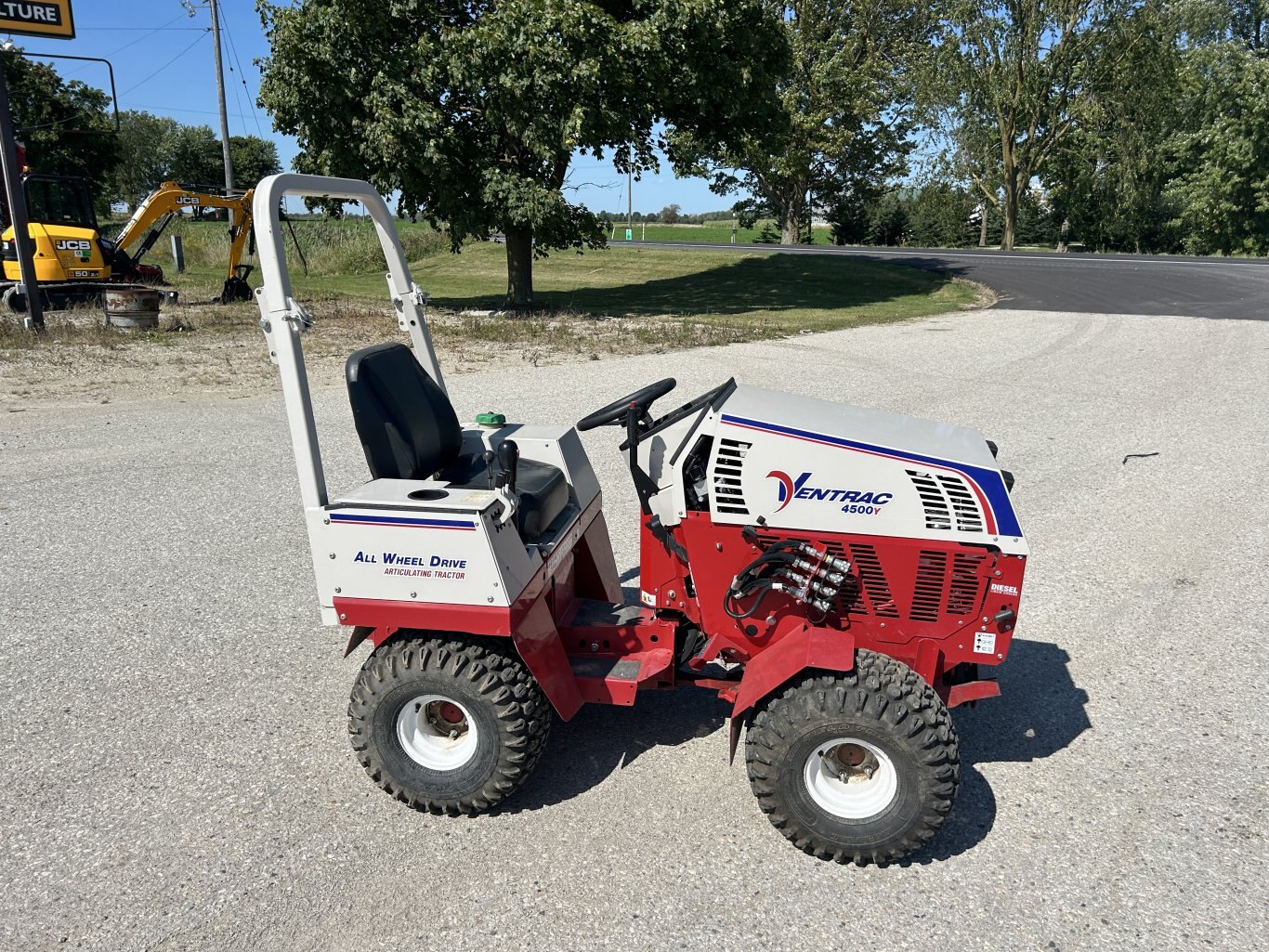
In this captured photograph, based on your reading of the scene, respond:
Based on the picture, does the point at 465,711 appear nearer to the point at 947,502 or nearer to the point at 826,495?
the point at 826,495

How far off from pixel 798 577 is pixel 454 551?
1129mm

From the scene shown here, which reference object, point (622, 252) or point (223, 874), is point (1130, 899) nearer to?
point (223, 874)

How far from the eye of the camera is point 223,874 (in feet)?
9.58

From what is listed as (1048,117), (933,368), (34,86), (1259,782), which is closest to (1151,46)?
(1048,117)

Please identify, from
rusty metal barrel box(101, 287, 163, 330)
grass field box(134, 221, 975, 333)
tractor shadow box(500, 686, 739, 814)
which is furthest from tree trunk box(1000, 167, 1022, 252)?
tractor shadow box(500, 686, 739, 814)

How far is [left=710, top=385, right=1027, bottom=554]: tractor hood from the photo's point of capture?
305 cm

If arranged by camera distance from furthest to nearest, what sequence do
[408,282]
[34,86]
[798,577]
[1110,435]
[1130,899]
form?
[34,86]
[1110,435]
[408,282]
[798,577]
[1130,899]

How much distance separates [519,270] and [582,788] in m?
17.1

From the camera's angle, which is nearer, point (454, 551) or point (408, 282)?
point (454, 551)

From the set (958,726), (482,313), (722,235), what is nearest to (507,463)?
(958,726)

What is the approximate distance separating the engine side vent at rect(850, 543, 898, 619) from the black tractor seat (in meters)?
1.16

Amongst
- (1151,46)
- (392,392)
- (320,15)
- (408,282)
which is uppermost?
(1151,46)

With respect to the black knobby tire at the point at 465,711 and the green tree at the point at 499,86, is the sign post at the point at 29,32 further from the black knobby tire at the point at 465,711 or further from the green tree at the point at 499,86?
the black knobby tire at the point at 465,711

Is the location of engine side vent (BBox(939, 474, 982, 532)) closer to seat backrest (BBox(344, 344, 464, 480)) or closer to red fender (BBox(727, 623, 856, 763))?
red fender (BBox(727, 623, 856, 763))
